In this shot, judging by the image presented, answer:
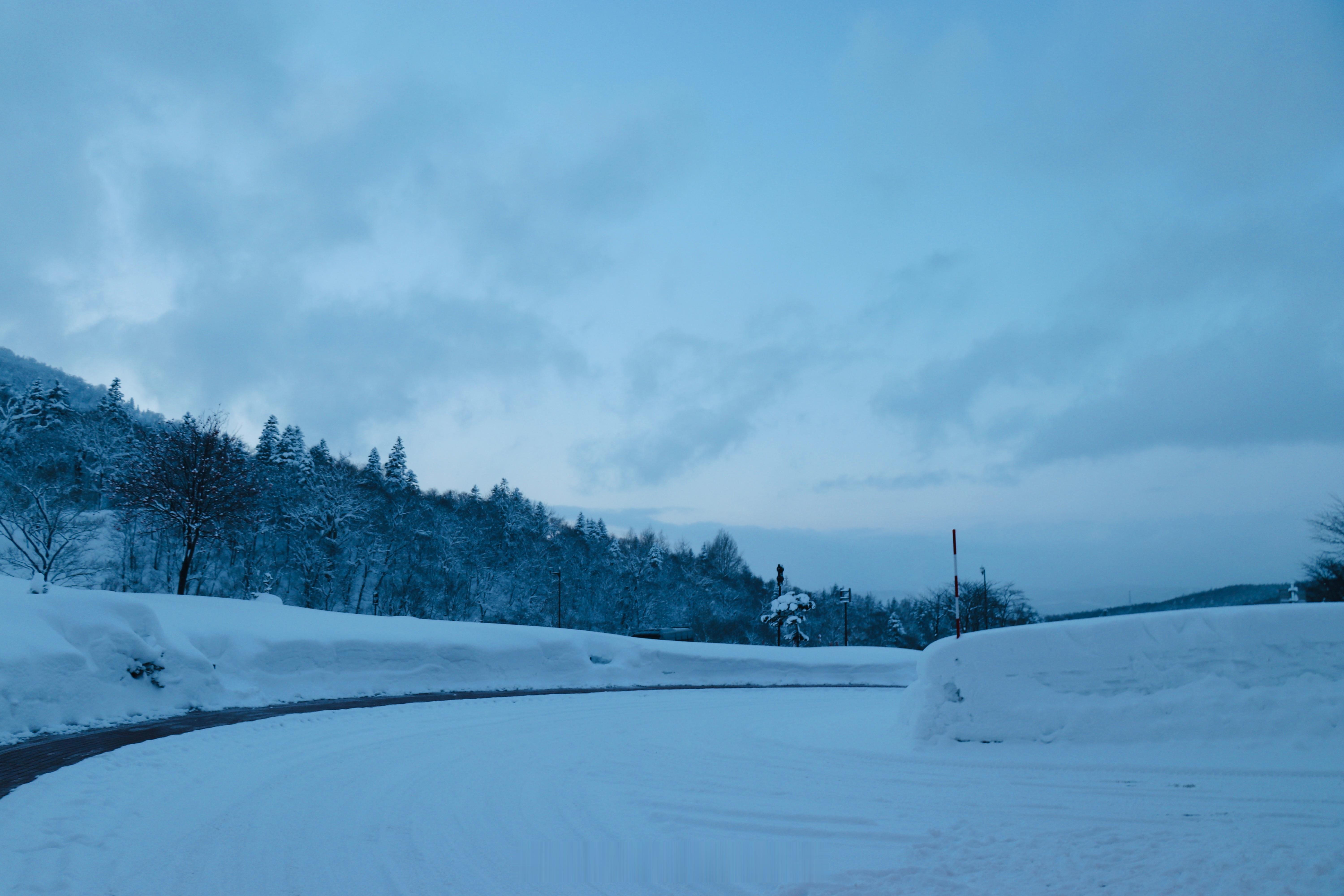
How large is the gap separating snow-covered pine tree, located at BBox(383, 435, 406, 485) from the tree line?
0.19 meters

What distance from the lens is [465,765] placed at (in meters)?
8.95

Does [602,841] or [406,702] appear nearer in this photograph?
[602,841]

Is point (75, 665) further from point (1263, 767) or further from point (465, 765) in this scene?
point (1263, 767)

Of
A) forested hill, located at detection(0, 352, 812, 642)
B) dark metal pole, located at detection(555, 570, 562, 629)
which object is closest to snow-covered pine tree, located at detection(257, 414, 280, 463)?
forested hill, located at detection(0, 352, 812, 642)

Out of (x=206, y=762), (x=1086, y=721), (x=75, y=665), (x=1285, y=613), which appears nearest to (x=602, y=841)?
(x=206, y=762)

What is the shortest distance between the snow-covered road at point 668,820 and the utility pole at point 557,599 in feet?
181

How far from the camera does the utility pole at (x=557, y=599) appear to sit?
6506 centimetres

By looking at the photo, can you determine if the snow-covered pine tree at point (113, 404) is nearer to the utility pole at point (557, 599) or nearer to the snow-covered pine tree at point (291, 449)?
the snow-covered pine tree at point (291, 449)

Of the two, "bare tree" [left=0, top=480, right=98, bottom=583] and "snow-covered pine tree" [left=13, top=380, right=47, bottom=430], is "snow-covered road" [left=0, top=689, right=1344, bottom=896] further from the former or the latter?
"snow-covered pine tree" [left=13, top=380, right=47, bottom=430]

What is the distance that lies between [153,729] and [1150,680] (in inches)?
557

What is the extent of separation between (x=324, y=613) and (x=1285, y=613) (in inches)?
917

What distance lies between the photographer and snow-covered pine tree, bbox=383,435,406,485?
75.8 metres

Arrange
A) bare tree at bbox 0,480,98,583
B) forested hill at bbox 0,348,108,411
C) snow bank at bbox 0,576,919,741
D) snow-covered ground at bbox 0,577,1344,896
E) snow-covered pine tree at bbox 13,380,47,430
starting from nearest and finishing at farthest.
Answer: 1. snow-covered ground at bbox 0,577,1344,896
2. snow bank at bbox 0,576,919,741
3. bare tree at bbox 0,480,98,583
4. snow-covered pine tree at bbox 13,380,47,430
5. forested hill at bbox 0,348,108,411

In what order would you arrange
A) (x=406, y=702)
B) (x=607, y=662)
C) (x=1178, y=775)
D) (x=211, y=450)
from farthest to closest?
1. (x=211, y=450)
2. (x=607, y=662)
3. (x=406, y=702)
4. (x=1178, y=775)
